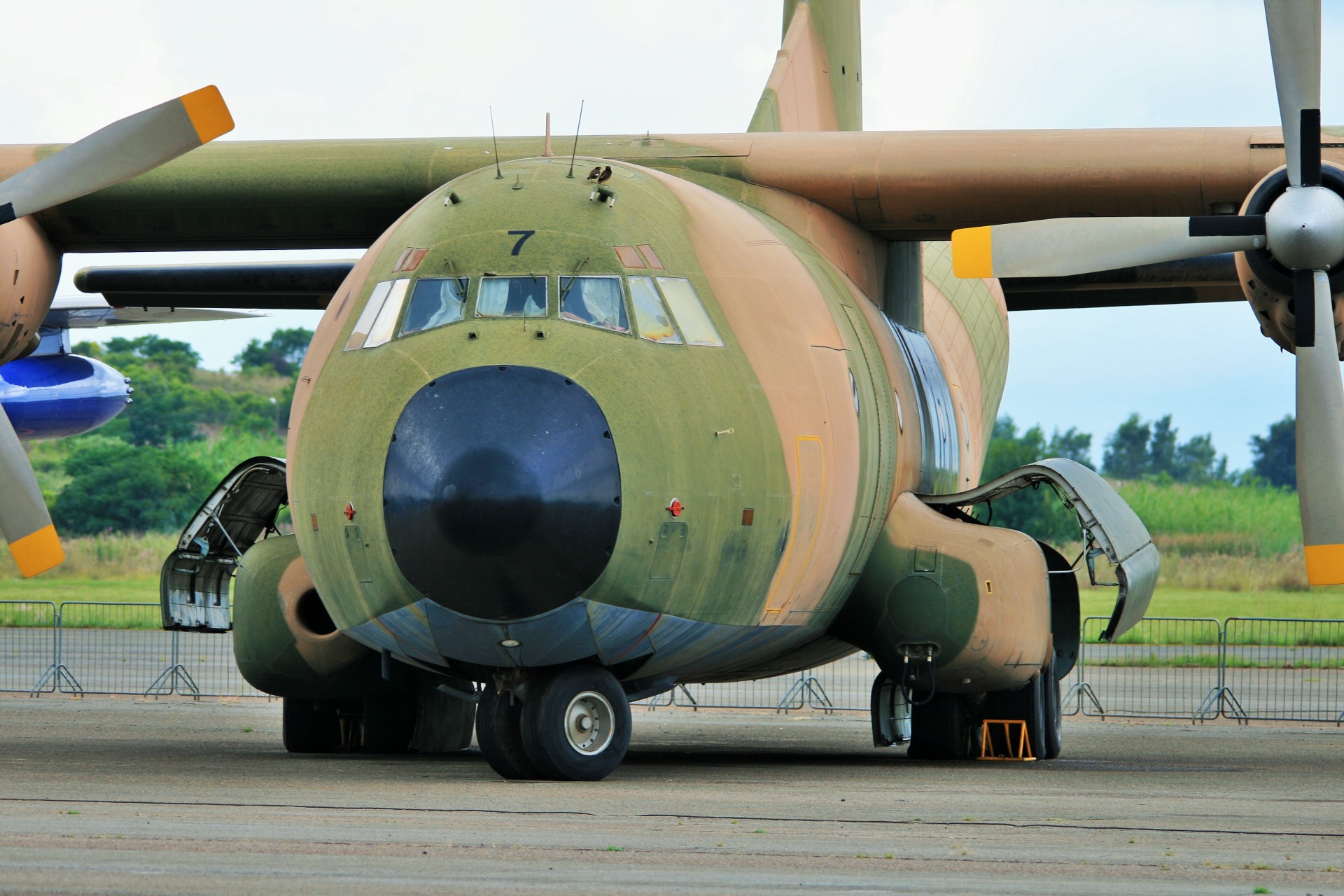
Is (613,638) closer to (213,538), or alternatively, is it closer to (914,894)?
(914,894)

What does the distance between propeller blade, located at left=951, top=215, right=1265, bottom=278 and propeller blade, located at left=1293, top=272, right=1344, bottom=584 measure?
996mm

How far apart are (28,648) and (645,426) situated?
24083 millimetres

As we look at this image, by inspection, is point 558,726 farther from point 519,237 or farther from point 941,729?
point 941,729

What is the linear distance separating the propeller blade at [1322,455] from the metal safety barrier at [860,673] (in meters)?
9.07

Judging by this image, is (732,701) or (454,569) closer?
(454,569)

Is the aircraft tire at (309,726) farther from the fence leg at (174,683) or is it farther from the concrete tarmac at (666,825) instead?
the fence leg at (174,683)

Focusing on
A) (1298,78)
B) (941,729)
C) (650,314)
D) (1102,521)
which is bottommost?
(941,729)

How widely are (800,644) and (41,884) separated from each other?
272 inches

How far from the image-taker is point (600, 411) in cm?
1006

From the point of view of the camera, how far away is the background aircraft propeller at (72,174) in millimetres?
11820

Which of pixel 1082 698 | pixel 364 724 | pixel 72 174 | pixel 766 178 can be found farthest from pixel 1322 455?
pixel 1082 698

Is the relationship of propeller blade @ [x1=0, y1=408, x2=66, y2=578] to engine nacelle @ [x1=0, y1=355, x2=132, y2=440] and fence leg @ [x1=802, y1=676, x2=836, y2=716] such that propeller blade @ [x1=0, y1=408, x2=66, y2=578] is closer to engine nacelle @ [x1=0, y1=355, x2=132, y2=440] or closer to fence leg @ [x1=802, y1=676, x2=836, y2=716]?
fence leg @ [x1=802, y1=676, x2=836, y2=716]

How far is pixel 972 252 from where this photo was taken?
12.7 meters

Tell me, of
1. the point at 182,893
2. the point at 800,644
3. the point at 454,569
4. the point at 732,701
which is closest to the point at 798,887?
the point at 182,893
